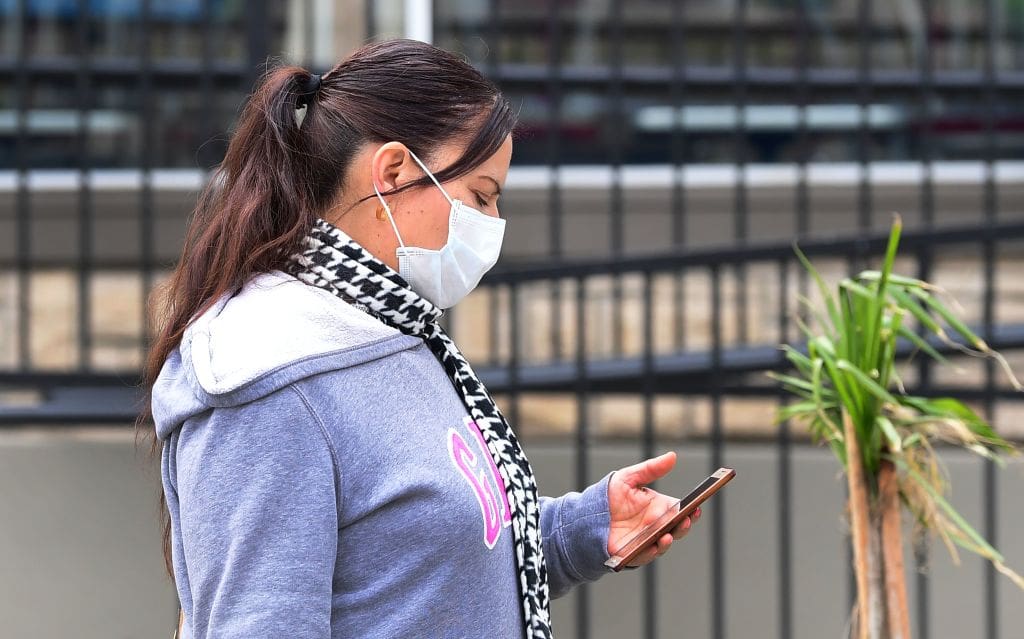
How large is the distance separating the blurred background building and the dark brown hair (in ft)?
3.02

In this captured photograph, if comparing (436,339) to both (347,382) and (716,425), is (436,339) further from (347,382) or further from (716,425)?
(716,425)

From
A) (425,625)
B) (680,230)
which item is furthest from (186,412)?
(680,230)

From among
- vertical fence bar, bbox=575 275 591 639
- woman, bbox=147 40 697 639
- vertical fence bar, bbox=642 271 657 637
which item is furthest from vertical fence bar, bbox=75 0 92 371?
woman, bbox=147 40 697 639

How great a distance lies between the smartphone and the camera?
1538 millimetres

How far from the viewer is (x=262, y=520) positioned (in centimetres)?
112

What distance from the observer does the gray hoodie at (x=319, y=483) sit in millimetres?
1131

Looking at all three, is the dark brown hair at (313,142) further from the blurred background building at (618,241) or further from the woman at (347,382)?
the blurred background building at (618,241)

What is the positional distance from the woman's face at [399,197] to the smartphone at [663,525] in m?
0.49

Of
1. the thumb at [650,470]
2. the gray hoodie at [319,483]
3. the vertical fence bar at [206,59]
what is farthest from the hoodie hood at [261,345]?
the vertical fence bar at [206,59]

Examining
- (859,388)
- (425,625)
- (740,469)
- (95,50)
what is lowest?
(740,469)

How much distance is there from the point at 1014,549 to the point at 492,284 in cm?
192

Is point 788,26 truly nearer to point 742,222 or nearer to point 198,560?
point 742,222

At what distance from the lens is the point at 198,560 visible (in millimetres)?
1165

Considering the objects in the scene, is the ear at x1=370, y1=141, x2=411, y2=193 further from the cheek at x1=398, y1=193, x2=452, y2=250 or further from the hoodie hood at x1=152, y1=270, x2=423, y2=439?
the hoodie hood at x1=152, y1=270, x2=423, y2=439
